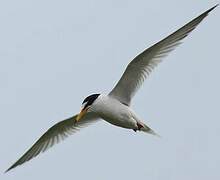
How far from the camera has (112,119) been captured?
9.27 metres

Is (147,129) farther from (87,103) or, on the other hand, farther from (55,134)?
(55,134)

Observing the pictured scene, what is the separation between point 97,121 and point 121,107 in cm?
134

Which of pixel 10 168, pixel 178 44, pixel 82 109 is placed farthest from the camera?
pixel 10 168

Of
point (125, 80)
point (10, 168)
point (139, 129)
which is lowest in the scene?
point (10, 168)

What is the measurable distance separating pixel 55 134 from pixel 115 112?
71.1 inches

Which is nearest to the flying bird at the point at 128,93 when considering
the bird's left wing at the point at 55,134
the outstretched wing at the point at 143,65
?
the outstretched wing at the point at 143,65

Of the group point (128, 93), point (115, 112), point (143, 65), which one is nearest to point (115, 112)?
point (115, 112)

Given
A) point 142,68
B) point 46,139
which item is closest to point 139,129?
point 142,68

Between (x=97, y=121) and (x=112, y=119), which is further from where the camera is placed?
(x=97, y=121)

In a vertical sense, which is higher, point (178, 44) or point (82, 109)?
point (178, 44)

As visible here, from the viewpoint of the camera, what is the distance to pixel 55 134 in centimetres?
1062

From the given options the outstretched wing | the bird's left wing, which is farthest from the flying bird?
the bird's left wing

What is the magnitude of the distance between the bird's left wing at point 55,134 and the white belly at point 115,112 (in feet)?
3.72

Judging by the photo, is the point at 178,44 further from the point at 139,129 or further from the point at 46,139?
the point at 46,139
